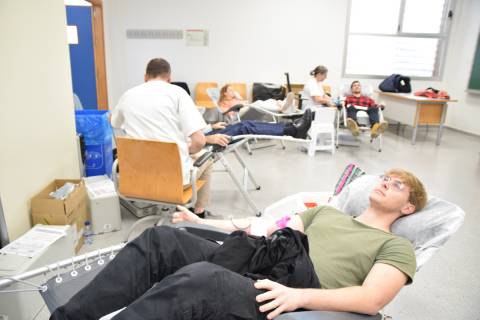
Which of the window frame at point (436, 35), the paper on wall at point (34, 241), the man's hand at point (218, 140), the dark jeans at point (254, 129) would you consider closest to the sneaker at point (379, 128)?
the window frame at point (436, 35)

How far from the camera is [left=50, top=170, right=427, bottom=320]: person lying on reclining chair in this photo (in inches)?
43.3

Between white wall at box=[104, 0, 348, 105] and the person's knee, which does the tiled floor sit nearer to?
the person's knee

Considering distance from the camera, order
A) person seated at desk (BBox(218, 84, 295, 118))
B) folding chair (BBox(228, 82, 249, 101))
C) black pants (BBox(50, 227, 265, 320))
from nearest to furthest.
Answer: black pants (BBox(50, 227, 265, 320)), person seated at desk (BBox(218, 84, 295, 118)), folding chair (BBox(228, 82, 249, 101))

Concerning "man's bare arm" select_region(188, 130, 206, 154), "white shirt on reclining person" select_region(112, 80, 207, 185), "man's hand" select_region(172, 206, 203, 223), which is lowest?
"man's hand" select_region(172, 206, 203, 223)

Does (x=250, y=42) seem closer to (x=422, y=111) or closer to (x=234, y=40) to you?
(x=234, y=40)

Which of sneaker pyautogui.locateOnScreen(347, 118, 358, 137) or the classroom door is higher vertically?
the classroom door

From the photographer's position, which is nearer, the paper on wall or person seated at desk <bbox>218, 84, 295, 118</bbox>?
the paper on wall

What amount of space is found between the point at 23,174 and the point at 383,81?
6.71 m

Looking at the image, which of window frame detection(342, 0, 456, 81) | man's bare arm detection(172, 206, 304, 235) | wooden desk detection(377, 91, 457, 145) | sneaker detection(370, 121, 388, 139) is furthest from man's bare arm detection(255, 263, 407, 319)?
window frame detection(342, 0, 456, 81)

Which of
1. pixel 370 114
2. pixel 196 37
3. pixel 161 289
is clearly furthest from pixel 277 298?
pixel 196 37

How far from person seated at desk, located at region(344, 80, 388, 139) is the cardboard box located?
13.9ft

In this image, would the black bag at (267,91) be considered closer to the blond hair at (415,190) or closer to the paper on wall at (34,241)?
the paper on wall at (34,241)

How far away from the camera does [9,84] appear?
6.59 feet

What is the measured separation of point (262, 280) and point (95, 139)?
261cm
